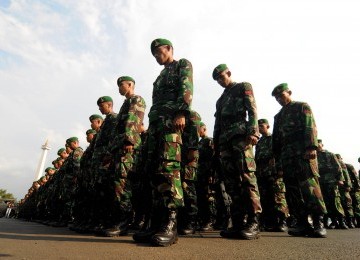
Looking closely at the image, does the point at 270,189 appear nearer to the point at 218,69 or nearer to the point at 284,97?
the point at 284,97

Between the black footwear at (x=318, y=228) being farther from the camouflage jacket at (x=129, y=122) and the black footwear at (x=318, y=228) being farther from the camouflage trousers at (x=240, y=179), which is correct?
the camouflage jacket at (x=129, y=122)

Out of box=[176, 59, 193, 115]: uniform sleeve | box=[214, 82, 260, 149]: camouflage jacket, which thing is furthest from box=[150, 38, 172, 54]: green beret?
box=[214, 82, 260, 149]: camouflage jacket

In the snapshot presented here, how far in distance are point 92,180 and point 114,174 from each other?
2.78 feet

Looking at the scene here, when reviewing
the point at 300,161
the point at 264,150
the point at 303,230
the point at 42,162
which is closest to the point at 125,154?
the point at 300,161

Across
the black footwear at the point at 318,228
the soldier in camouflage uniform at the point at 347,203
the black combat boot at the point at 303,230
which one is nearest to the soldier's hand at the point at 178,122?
the black combat boot at the point at 303,230

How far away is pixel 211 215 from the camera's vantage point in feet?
18.2

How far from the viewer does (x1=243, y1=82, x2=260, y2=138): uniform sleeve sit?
3.46 meters

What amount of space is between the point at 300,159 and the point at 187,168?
1747 mm

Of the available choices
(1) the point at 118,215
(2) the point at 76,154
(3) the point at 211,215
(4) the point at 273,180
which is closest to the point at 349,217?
(4) the point at 273,180

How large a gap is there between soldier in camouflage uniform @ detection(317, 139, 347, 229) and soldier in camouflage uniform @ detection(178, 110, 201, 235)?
178 inches

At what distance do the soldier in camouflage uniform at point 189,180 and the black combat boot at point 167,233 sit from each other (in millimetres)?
1340

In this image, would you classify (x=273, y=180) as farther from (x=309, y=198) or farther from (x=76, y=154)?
(x=76, y=154)

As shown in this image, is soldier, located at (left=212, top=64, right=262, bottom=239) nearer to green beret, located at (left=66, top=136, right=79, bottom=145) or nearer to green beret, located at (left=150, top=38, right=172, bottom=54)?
green beret, located at (left=150, top=38, right=172, bottom=54)

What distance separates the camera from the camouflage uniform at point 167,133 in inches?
109
